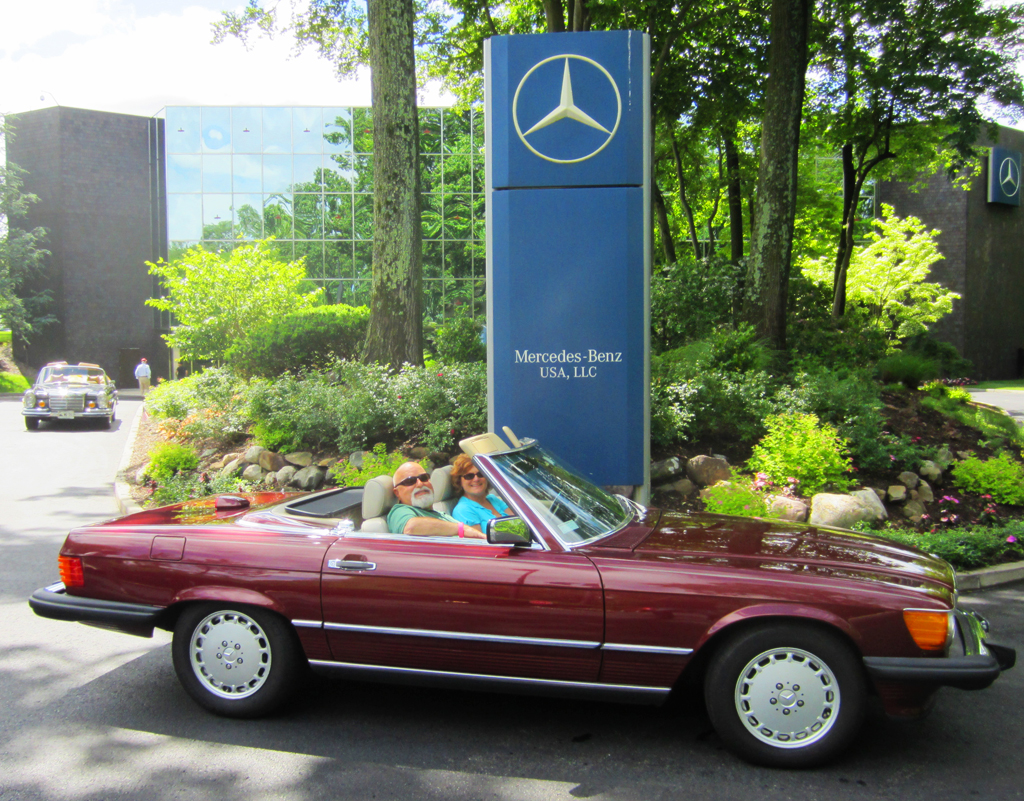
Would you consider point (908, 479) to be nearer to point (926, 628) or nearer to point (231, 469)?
point (926, 628)

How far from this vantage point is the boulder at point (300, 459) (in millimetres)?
9224

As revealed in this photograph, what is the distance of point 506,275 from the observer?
6.99 meters

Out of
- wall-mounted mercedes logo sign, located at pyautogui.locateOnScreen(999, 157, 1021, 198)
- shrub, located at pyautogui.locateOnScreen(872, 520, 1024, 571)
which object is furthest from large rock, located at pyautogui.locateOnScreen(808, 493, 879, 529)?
wall-mounted mercedes logo sign, located at pyautogui.locateOnScreen(999, 157, 1021, 198)

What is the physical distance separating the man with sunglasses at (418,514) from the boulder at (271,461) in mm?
5504

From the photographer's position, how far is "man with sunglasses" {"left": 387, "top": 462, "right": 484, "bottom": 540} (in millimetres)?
3865

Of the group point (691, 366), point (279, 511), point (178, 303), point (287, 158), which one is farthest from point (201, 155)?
point (279, 511)

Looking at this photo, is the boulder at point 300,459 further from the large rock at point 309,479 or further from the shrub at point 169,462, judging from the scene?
the shrub at point 169,462

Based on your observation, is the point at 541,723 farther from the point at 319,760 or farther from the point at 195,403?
the point at 195,403

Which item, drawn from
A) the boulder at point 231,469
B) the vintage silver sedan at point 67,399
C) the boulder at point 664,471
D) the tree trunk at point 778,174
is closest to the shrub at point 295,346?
the boulder at point 231,469

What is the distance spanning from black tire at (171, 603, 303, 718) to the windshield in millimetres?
1333

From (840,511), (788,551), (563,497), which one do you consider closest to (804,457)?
(840,511)

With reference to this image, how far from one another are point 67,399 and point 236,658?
60.5ft

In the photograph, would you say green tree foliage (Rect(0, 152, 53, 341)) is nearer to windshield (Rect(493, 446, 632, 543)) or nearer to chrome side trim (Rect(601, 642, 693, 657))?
windshield (Rect(493, 446, 632, 543))

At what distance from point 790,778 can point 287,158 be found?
117 ft
